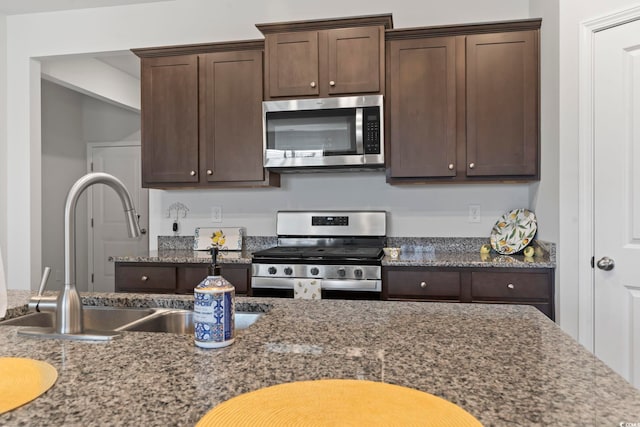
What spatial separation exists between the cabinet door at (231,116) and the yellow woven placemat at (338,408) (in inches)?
96.2

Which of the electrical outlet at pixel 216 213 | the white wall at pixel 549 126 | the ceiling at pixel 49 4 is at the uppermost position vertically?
the ceiling at pixel 49 4

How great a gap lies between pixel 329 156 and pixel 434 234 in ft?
3.14

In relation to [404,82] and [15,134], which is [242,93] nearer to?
[404,82]

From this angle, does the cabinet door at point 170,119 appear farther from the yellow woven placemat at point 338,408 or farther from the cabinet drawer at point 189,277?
the yellow woven placemat at point 338,408

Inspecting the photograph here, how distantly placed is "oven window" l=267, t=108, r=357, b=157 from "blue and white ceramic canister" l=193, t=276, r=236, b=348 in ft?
6.69

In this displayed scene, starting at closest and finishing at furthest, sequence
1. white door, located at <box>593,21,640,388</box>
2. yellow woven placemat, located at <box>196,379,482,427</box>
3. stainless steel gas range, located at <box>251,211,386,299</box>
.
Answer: yellow woven placemat, located at <box>196,379,482,427</box> < white door, located at <box>593,21,640,388</box> < stainless steel gas range, located at <box>251,211,386,299</box>

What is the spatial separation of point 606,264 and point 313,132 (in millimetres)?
1808

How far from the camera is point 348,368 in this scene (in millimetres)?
828

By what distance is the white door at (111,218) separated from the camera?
17.5 feet

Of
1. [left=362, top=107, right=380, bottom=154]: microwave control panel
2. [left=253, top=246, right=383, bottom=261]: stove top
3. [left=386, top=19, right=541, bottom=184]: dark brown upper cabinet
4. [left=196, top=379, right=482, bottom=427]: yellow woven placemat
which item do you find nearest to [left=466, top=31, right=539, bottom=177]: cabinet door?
[left=386, top=19, right=541, bottom=184]: dark brown upper cabinet

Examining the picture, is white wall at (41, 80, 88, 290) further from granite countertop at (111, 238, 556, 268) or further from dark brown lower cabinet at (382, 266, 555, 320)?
dark brown lower cabinet at (382, 266, 555, 320)

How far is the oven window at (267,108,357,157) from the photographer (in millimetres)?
2895

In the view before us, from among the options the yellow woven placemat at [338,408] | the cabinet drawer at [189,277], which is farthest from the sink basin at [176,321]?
the cabinet drawer at [189,277]

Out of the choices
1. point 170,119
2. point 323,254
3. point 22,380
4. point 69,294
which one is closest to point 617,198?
point 323,254
